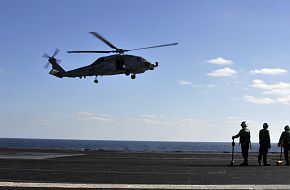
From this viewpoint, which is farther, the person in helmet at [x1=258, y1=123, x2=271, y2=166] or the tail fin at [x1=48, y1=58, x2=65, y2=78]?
the tail fin at [x1=48, y1=58, x2=65, y2=78]

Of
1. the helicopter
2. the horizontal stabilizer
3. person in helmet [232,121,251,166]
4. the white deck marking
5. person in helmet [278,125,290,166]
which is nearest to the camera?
the white deck marking

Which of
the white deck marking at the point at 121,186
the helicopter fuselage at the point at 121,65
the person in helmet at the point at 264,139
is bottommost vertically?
the white deck marking at the point at 121,186

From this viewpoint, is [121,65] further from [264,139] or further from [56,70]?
[264,139]

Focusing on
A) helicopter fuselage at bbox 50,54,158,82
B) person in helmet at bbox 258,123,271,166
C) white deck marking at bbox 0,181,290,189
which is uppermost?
helicopter fuselage at bbox 50,54,158,82

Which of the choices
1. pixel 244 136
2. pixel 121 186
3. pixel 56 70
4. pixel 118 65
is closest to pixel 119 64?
pixel 118 65

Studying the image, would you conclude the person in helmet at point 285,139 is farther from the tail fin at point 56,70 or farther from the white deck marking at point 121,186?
the tail fin at point 56,70

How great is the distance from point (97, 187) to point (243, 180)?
12.6 feet

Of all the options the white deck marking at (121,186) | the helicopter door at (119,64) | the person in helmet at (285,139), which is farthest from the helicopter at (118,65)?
the white deck marking at (121,186)

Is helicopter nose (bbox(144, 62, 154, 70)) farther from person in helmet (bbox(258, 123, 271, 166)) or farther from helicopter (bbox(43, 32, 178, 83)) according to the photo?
person in helmet (bbox(258, 123, 271, 166))

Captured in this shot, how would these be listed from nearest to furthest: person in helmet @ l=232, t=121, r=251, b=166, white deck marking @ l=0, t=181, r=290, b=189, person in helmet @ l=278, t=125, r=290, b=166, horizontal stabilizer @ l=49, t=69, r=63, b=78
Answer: white deck marking @ l=0, t=181, r=290, b=189, person in helmet @ l=232, t=121, r=251, b=166, person in helmet @ l=278, t=125, r=290, b=166, horizontal stabilizer @ l=49, t=69, r=63, b=78

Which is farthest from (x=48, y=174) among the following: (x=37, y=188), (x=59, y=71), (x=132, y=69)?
(x=59, y=71)

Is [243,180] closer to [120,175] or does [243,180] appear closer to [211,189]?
[211,189]

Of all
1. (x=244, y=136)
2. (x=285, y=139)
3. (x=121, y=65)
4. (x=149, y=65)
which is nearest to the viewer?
(x=244, y=136)

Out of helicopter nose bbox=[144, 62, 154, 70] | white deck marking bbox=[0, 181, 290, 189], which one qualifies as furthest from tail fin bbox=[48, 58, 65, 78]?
white deck marking bbox=[0, 181, 290, 189]
